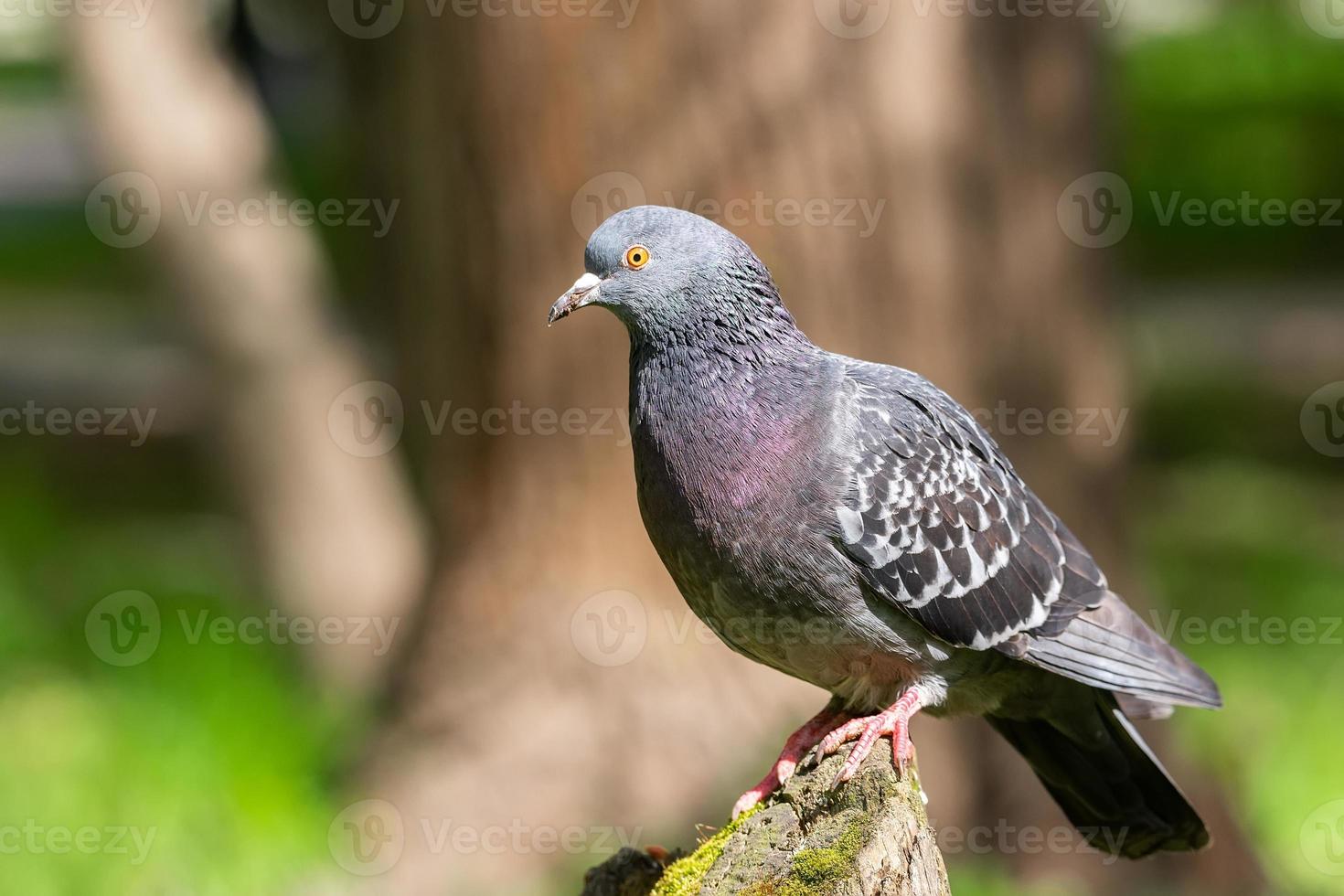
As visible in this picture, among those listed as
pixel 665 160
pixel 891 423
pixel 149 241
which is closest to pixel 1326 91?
pixel 665 160

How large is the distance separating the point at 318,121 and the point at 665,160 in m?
13.3

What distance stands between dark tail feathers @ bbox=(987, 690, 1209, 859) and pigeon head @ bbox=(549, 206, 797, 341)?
162cm

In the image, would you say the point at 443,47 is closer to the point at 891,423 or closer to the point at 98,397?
the point at 891,423

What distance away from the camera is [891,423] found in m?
3.55
